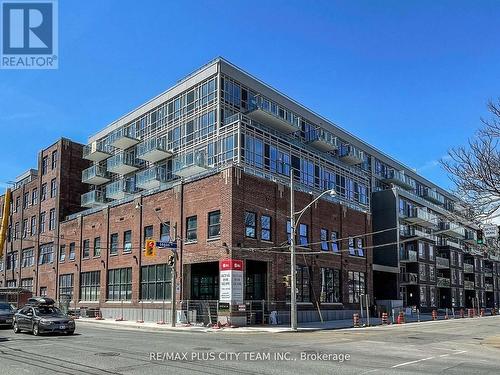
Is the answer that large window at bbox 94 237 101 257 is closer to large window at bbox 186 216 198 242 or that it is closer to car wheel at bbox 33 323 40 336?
large window at bbox 186 216 198 242

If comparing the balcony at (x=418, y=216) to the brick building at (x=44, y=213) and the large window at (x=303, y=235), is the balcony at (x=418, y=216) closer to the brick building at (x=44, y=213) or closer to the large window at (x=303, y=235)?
the large window at (x=303, y=235)

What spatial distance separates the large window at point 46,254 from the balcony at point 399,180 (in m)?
43.9

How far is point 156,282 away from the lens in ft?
131

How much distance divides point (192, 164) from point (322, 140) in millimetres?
16672

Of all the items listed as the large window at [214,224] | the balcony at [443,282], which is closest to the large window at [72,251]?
the large window at [214,224]

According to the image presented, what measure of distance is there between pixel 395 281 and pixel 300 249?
2459 cm

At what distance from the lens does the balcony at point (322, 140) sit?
54.1 m

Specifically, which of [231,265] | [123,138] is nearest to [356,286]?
[231,265]

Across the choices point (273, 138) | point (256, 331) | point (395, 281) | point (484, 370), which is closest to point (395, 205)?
point (395, 281)

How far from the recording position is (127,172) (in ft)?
186

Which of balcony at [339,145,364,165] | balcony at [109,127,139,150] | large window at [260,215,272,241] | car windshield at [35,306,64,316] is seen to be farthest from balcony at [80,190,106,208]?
car windshield at [35,306,64,316]

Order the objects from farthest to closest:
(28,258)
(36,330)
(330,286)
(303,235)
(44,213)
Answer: (28,258) → (44,213) → (330,286) → (303,235) → (36,330)

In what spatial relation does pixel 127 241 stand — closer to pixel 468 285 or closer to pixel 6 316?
pixel 6 316

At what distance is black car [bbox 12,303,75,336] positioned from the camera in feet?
78.3
